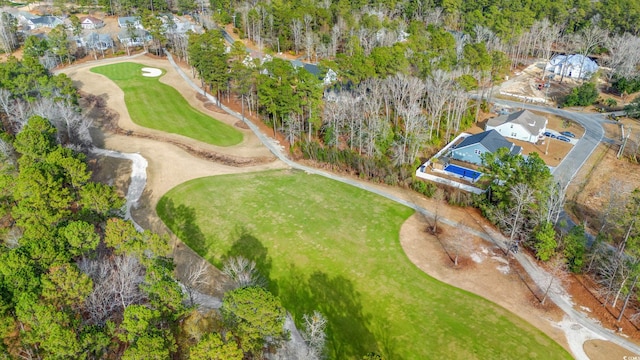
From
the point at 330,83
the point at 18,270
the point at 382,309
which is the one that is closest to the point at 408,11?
the point at 330,83

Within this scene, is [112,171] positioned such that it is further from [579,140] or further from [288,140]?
[579,140]

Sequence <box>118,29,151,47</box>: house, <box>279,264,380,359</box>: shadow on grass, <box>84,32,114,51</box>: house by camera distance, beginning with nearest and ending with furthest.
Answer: <box>279,264,380,359</box>: shadow on grass
<box>84,32,114,51</box>: house
<box>118,29,151,47</box>: house

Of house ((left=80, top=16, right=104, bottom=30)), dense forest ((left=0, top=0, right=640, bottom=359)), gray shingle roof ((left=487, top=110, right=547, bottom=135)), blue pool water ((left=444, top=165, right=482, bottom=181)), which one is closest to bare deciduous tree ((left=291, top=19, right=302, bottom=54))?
dense forest ((left=0, top=0, right=640, bottom=359))

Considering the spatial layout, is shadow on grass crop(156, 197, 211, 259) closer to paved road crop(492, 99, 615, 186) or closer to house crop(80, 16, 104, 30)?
paved road crop(492, 99, 615, 186)

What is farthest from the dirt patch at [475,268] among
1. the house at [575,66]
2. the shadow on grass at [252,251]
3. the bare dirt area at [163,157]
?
the house at [575,66]

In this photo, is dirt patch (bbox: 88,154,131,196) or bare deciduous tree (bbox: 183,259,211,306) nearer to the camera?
bare deciduous tree (bbox: 183,259,211,306)

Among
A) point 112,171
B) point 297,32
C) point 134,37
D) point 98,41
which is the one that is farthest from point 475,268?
point 98,41
